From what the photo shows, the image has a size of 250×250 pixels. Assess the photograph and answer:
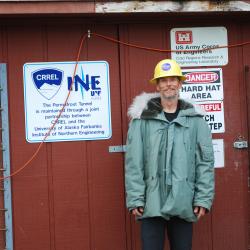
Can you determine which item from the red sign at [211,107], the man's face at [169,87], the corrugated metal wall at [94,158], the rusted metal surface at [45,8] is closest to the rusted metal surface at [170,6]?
the rusted metal surface at [45,8]

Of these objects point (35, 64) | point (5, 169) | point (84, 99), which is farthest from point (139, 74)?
point (5, 169)

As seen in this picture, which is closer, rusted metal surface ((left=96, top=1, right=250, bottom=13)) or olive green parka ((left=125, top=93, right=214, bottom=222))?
olive green parka ((left=125, top=93, right=214, bottom=222))

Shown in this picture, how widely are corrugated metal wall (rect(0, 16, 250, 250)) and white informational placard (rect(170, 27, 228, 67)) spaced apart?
2.2 inches

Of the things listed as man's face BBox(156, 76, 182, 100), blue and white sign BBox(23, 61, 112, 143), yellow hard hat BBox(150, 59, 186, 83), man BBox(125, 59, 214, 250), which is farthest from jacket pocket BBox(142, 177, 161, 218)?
blue and white sign BBox(23, 61, 112, 143)

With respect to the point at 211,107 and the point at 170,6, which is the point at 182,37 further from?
the point at 211,107

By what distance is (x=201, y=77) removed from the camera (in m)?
4.12

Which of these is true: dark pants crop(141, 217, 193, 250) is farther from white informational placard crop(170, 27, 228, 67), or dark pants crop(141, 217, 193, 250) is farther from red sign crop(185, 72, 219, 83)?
white informational placard crop(170, 27, 228, 67)

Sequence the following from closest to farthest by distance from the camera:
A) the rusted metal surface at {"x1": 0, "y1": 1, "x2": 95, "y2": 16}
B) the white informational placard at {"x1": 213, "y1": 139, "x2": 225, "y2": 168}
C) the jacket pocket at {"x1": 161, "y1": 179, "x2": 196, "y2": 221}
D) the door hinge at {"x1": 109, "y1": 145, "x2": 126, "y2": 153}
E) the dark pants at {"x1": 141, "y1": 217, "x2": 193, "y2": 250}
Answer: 1. the jacket pocket at {"x1": 161, "y1": 179, "x2": 196, "y2": 221}
2. the dark pants at {"x1": 141, "y1": 217, "x2": 193, "y2": 250}
3. the rusted metal surface at {"x1": 0, "y1": 1, "x2": 95, "y2": 16}
4. the door hinge at {"x1": 109, "y1": 145, "x2": 126, "y2": 153}
5. the white informational placard at {"x1": 213, "y1": 139, "x2": 225, "y2": 168}

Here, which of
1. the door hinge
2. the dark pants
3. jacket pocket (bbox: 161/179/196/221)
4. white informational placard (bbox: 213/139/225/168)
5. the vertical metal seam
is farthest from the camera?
white informational placard (bbox: 213/139/225/168)

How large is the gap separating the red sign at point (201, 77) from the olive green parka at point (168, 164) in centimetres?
71

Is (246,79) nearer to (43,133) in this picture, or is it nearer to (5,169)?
(43,133)

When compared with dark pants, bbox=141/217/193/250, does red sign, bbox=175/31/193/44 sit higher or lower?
higher

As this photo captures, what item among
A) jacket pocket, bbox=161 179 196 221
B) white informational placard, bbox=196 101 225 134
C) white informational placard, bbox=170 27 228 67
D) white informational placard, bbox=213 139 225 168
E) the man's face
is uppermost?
white informational placard, bbox=170 27 228 67

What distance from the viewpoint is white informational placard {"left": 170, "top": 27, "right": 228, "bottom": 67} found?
4.11m
